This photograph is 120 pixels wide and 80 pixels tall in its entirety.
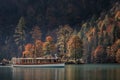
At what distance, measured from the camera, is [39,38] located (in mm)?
191000

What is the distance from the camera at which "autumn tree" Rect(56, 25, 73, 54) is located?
17205 cm

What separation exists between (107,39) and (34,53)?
2818cm

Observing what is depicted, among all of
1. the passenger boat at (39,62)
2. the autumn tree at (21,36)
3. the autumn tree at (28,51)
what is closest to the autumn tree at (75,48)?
the autumn tree at (28,51)

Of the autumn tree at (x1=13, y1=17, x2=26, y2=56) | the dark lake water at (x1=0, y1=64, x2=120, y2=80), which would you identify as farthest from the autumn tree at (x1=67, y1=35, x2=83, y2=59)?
the dark lake water at (x1=0, y1=64, x2=120, y2=80)

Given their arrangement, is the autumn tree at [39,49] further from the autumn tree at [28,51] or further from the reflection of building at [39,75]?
the reflection of building at [39,75]

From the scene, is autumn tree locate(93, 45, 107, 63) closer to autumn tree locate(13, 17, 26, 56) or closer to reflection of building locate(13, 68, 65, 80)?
autumn tree locate(13, 17, 26, 56)

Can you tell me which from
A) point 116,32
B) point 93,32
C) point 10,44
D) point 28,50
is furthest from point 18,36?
point 116,32

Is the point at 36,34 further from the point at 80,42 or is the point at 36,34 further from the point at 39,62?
the point at 39,62

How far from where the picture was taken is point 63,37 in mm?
180875

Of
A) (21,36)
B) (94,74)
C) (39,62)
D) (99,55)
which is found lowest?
(94,74)

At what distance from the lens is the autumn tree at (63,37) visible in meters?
172

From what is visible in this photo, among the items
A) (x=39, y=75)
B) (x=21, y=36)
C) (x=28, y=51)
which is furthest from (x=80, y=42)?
Result: (x=39, y=75)

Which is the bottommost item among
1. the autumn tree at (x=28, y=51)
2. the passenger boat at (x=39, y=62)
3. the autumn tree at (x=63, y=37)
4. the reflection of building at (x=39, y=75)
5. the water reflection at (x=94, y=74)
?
the reflection of building at (x=39, y=75)

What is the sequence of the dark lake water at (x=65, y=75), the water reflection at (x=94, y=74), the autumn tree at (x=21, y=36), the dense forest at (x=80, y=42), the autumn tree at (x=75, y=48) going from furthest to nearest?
the autumn tree at (x=21, y=36) < the dense forest at (x=80, y=42) < the autumn tree at (x=75, y=48) < the dark lake water at (x=65, y=75) < the water reflection at (x=94, y=74)
